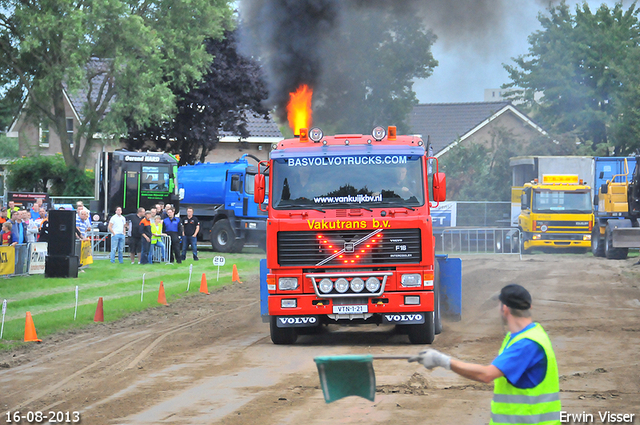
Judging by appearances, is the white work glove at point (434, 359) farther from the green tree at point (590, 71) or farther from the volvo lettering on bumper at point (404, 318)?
the green tree at point (590, 71)

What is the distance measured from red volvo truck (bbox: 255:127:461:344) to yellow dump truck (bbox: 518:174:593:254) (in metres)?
22.4

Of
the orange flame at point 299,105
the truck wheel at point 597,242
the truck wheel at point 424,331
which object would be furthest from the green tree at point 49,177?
the truck wheel at point 424,331

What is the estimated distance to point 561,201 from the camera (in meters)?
33.4

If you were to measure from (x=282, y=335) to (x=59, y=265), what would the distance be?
35.7 ft

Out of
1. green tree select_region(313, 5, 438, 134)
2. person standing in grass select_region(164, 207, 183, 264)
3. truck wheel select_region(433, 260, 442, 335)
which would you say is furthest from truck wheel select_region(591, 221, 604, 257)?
truck wheel select_region(433, 260, 442, 335)

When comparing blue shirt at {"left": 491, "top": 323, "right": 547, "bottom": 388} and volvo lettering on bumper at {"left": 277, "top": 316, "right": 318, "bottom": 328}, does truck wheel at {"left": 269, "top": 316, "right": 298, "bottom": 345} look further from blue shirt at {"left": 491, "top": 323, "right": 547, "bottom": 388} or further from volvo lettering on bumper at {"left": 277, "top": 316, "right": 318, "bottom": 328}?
blue shirt at {"left": 491, "top": 323, "right": 547, "bottom": 388}

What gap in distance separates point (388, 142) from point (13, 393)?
6211mm

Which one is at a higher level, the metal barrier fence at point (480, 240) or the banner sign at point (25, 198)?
the banner sign at point (25, 198)

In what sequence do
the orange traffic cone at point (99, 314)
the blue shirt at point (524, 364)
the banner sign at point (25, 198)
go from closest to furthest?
the blue shirt at point (524, 364)
the orange traffic cone at point (99, 314)
the banner sign at point (25, 198)

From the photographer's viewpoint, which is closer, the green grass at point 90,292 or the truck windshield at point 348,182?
the truck windshield at point 348,182

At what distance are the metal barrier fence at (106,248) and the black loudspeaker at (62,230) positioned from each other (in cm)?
548

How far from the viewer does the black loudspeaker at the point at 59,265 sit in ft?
70.5

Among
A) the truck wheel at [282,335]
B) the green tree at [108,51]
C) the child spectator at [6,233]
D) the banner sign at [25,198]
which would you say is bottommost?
the truck wheel at [282,335]

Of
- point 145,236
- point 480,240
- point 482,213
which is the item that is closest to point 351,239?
point 145,236
